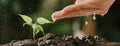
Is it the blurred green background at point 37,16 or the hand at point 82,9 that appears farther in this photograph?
the blurred green background at point 37,16

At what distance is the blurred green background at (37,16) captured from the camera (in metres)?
1.03

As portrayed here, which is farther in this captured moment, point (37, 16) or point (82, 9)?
point (37, 16)

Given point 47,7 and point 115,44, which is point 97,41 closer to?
point 115,44

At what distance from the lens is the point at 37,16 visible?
3.82ft

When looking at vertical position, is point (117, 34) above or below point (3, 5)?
below

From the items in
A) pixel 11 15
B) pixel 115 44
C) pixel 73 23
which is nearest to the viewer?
pixel 115 44

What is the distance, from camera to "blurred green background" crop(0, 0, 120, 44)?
3.38ft

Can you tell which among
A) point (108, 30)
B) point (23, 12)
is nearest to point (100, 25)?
point (108, 30)

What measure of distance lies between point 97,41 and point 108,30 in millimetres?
495

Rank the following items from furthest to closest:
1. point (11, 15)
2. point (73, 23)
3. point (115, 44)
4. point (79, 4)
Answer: point (73, 23) < point (11, 15) < point (115, 44) < point (79, 4)

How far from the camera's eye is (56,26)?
3.98ft

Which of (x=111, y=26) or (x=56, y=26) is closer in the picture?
(x=56, y=26)

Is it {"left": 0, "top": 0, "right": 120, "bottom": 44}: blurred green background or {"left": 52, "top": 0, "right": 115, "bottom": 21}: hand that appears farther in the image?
{"left": 0, "top": 0, "right": 120, "bottom": 44}: blurred green background

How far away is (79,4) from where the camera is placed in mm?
733
